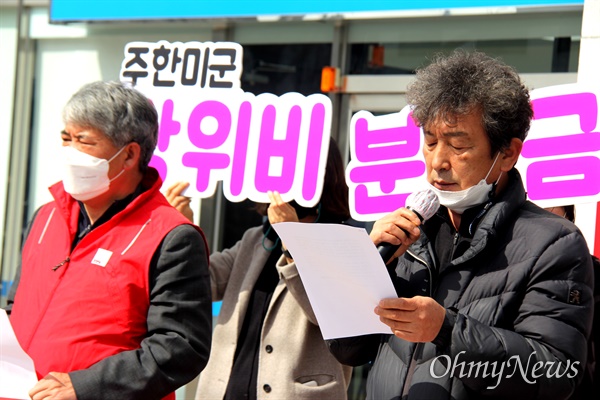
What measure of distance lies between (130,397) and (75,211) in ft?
2.47

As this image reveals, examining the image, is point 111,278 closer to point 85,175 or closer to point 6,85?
point 85,175

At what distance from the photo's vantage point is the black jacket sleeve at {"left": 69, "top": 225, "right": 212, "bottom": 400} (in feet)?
9.43

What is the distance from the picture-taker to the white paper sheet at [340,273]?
2.25 metres

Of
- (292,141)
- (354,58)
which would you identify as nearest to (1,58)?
(354,58)

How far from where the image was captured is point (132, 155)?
10.8 feet

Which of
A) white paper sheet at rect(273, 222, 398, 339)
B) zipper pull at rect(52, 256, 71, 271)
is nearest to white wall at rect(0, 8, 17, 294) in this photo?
zipper pull at rect(52, 256, 71, 271)

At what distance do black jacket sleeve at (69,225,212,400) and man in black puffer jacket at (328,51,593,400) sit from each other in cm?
54

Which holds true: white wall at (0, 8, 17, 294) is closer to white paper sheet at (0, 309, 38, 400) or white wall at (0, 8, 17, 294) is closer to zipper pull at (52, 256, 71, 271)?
zipper pull at (52, 256, 71, 271)

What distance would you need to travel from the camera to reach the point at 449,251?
8.56ft

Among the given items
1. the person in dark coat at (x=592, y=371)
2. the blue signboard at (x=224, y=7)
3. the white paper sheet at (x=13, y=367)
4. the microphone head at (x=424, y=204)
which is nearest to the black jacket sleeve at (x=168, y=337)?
the white paper sheet at (x=13, y=367)

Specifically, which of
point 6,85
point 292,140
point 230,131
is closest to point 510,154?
point 292,140

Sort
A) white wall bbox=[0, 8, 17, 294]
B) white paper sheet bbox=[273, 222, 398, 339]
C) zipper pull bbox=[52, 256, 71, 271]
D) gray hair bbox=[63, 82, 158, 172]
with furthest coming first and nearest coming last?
white wall bbox=[0, 8, 17, 294] < gray hair bbox=[63, 82, 158, 172] < zipper pull bbox=[52, 256, 71, 271] < white paper sheet bbox=[273, 222, 398, 339]

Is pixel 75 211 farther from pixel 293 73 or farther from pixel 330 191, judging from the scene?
pixel 293 73

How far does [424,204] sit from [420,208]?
0.06ft
